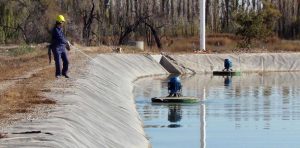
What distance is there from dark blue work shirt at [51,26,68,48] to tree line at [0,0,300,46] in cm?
4118

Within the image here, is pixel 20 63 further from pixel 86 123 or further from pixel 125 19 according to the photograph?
pixel 125 19

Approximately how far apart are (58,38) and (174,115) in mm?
5466

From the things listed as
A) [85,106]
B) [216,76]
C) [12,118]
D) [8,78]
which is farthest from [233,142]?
[216,76]

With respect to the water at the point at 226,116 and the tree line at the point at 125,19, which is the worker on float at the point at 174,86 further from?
the tree line at the point at 125,19

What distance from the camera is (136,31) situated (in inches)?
2918

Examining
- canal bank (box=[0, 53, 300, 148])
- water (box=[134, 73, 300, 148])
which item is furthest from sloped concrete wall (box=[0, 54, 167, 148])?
water (box=[134, 73, 300, 148])

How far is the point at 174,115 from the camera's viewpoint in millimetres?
27250

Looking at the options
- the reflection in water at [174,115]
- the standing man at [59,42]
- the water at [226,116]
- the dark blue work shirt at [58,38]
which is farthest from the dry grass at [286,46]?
the dark blue work shirt at [58,38]

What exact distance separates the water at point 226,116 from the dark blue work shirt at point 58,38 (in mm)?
3386

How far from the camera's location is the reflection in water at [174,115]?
24911mm

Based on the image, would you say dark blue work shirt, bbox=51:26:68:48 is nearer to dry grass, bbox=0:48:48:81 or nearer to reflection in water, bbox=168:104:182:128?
dry grass, bbox=0:48:48:81

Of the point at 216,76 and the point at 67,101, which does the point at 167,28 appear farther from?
the point at 67,101

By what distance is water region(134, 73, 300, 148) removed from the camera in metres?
21.0

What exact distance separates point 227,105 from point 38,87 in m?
10.3
